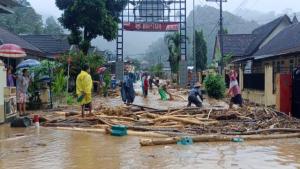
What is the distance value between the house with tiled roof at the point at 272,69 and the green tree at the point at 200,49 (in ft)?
33.3

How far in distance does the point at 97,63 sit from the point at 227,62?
60.8 ft

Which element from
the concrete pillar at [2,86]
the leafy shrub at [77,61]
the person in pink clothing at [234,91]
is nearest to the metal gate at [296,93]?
the person in pink clothing at [234,91]

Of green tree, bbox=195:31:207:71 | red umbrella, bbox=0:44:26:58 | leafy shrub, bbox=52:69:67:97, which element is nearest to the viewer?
red umbrella, bbox=0:44:26:58

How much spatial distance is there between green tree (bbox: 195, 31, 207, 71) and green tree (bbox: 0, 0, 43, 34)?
22.5 m

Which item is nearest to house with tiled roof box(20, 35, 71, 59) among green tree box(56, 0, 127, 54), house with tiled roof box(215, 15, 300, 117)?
green tree box(56, 0, 127, 54)

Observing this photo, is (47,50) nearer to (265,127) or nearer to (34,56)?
(34,56)

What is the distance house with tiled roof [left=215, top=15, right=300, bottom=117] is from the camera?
54.5 feet

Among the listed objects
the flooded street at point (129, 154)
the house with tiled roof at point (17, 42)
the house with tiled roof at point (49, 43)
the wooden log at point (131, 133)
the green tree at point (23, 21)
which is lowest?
the flooded street at point (129, 154)

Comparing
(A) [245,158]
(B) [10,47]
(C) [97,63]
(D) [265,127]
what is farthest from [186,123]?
(C) [97,63]

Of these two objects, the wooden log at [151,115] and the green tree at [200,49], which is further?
the green tree at [200,49]

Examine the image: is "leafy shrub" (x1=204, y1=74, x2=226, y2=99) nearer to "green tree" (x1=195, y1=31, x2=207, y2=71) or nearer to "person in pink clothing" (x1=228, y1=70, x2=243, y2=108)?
"person in pink clothing" (x1=228, y1=70, x2=243, y2=108)

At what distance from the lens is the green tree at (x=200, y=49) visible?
62.9 meters

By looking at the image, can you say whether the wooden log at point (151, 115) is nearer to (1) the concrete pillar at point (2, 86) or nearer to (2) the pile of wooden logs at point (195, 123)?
(2) the pile of wooden logs at point (195, 123)

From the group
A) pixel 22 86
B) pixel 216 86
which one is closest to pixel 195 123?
pixel 22 86
